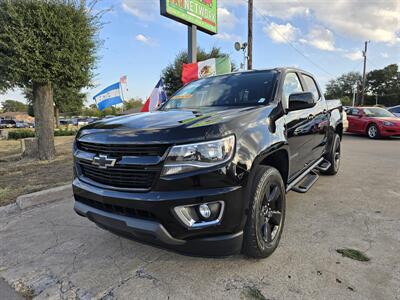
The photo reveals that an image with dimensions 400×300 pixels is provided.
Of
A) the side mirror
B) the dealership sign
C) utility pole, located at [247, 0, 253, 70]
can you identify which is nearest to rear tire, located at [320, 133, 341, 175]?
the side mirror

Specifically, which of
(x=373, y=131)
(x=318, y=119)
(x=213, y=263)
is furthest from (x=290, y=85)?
→ (x=373, y=131)

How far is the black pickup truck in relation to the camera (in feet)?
6.77

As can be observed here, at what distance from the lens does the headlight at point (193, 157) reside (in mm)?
2062

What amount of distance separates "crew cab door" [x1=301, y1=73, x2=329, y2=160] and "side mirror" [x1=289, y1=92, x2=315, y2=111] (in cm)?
94

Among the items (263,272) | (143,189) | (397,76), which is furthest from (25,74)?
(397,76)

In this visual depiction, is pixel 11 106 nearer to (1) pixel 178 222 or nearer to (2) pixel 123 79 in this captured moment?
(2) pixel 123 79

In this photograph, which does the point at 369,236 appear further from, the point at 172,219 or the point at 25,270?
the point at 25,270

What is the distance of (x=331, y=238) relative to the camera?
307cm

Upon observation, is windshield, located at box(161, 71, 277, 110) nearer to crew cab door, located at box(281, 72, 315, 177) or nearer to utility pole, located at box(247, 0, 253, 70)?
crew cab door, located at box(281, 72, 315, 177)

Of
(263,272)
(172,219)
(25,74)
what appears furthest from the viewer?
(25,74)

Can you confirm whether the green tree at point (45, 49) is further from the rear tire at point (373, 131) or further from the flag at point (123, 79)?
the rear tire at point (373, 131)

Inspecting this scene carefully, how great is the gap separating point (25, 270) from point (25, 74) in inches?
247

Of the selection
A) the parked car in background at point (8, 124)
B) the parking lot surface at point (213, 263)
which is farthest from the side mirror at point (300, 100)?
the parked car in background at point (8, 124)

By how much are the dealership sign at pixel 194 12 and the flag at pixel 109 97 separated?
2.70 meters
